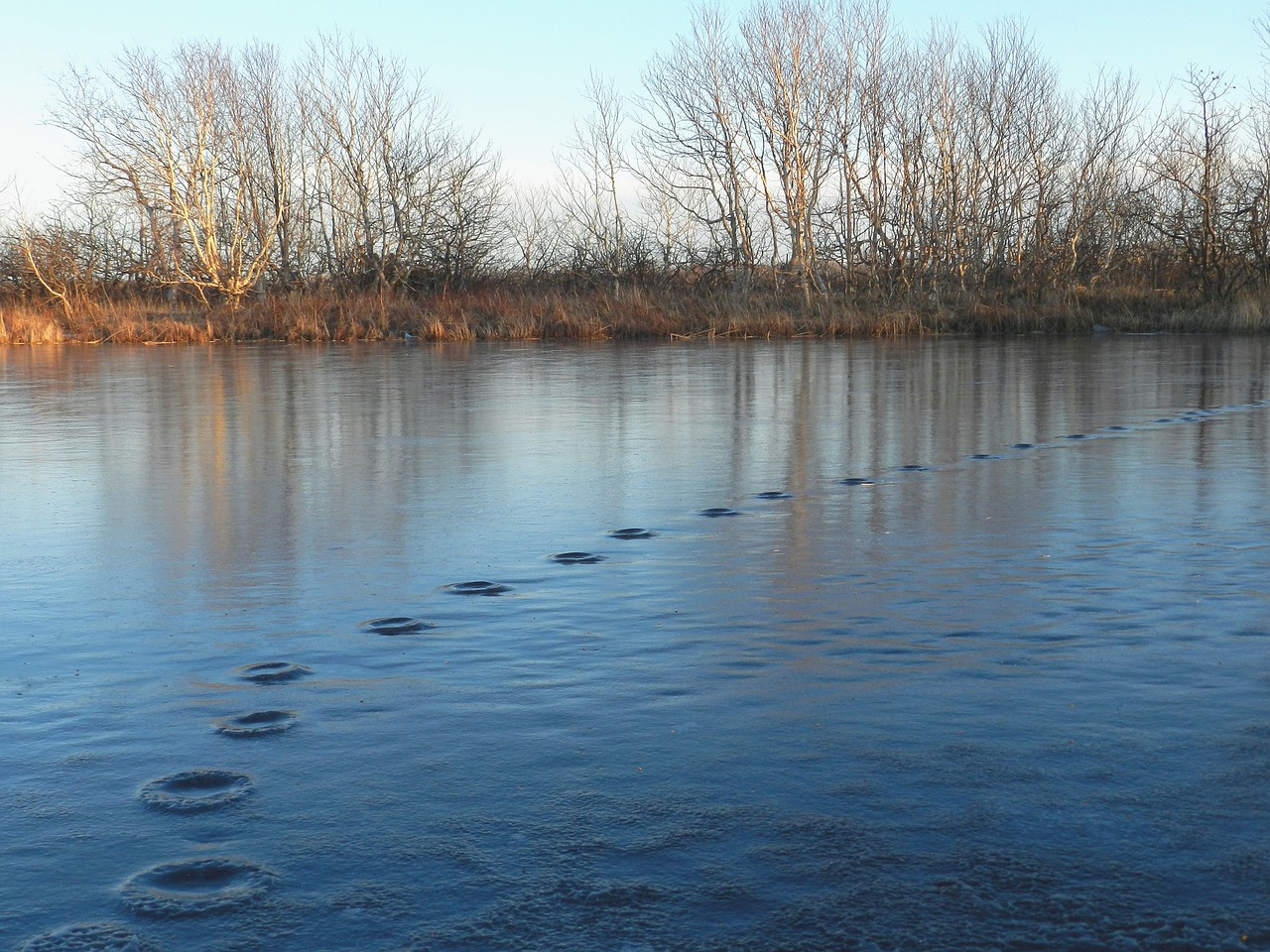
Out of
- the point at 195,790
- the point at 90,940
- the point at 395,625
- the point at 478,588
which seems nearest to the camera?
the point at 90,940

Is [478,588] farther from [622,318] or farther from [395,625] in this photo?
[622,318]

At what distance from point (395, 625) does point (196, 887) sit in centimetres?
166

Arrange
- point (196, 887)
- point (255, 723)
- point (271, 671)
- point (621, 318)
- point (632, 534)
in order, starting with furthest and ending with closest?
point (621, 318) → point (632, 534) → point (271, 671) → point (255, 723) → point (196, 887)

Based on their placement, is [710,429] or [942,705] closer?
[942,705]

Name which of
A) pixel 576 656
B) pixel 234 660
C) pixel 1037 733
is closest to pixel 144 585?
pixel 234 660

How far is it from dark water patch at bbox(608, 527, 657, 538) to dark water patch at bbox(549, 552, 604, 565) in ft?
1.14

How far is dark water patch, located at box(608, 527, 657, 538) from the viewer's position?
504cm

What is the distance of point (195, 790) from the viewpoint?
2.46m

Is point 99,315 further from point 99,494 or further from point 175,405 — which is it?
point 99,494

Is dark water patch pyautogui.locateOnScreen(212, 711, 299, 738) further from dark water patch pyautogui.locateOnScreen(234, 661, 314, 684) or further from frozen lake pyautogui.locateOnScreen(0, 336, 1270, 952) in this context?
dark water patch pyautogui.locateOnScreen(234, 661, 314, 684)

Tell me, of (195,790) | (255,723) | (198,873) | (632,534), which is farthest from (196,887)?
(632,534)

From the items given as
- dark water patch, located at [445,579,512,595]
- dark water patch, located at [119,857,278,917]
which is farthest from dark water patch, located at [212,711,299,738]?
dark water patch, located at [445,579,512,595]

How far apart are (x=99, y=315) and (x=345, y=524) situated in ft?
93.0

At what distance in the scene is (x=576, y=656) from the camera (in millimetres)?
3365
